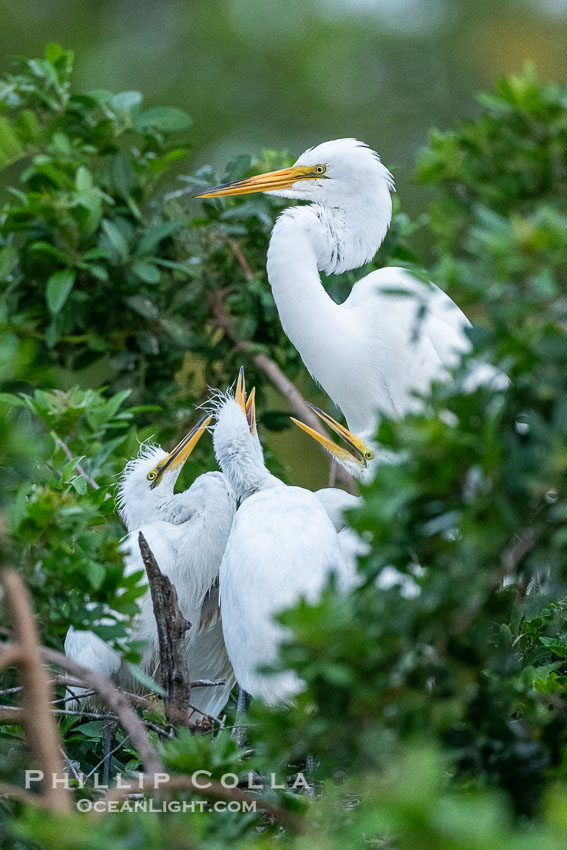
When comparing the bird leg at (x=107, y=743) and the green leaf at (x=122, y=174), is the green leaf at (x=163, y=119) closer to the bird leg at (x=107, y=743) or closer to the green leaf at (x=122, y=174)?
the green leaf at (x=122, y=174)

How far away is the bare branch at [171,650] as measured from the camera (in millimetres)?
1663

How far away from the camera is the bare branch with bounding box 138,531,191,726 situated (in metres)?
1.66

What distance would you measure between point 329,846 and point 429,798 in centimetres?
17

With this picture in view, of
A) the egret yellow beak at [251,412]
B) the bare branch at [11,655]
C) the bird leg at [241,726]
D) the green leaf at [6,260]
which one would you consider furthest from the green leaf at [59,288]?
the bare branch at [11,655]

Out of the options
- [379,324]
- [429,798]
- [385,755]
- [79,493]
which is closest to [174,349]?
[379,324]

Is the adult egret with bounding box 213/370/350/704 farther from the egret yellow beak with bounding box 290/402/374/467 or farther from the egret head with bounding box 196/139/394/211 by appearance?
the egret head with bounding box 196/139/394/211

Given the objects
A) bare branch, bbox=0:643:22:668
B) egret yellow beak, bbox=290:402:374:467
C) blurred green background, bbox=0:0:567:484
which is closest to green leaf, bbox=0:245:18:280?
egret yellow beak, bbox=290:402:374:467

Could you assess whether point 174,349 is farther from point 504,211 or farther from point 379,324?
point 504,211

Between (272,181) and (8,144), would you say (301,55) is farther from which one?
(272,181)

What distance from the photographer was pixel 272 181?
8.89 ft

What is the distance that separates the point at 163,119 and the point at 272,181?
526 mm

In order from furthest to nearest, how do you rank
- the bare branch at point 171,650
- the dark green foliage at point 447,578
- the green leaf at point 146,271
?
the green leaf at point 146,271, the bare branch at point 171,650, the dark green foliage at point 447,578

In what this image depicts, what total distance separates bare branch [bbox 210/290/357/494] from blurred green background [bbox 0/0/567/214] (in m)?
4.10

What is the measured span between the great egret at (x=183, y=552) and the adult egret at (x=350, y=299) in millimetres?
358
